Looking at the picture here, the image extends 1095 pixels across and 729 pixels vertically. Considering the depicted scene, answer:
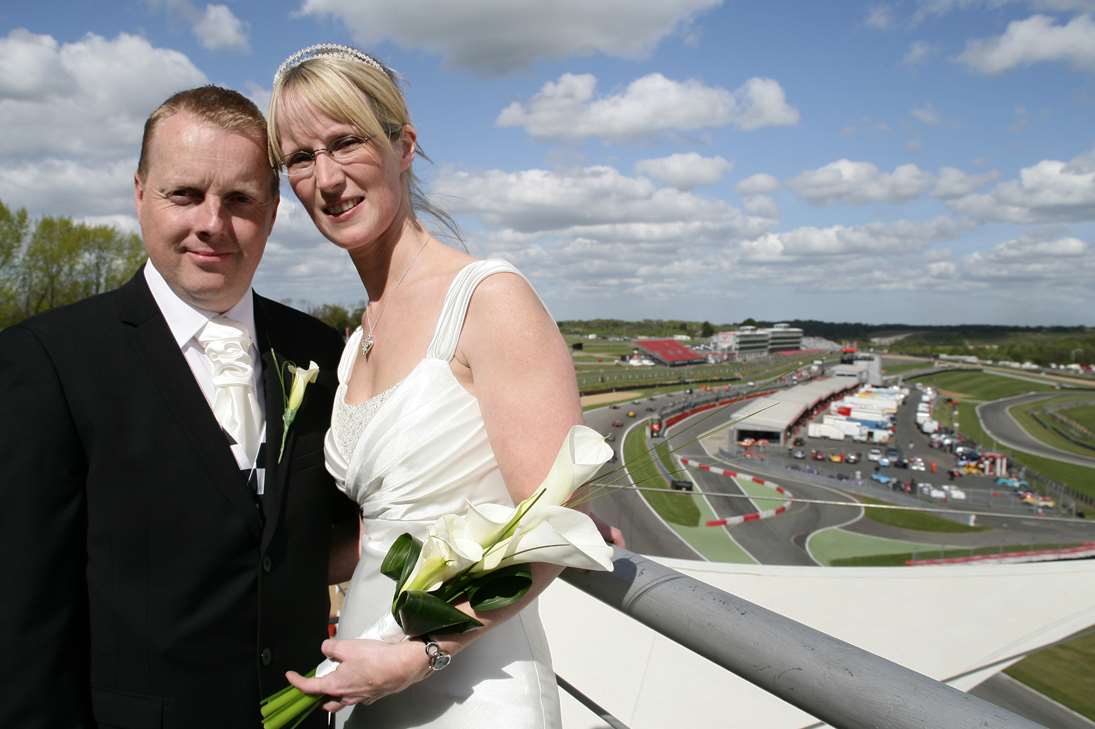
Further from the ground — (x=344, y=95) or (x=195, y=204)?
(x=344, y=95)

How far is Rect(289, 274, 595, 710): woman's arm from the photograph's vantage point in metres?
1.58

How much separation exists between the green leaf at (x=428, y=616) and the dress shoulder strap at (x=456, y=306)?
61 cm

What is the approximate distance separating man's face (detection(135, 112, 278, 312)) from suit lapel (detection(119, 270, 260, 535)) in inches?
5.7

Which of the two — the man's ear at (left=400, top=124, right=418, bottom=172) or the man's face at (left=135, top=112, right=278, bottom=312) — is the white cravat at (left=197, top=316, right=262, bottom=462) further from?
the man's ear at (left=400, top=124, right=418, bottom=172)

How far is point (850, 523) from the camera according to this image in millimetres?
40906

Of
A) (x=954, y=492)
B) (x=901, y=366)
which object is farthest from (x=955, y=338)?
(x=954, y=492)

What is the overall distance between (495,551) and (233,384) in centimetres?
93

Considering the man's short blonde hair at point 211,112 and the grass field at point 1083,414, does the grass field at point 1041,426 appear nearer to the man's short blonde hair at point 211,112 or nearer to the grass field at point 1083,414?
the grass field at point 1083,414

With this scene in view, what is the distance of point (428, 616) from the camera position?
153 cm

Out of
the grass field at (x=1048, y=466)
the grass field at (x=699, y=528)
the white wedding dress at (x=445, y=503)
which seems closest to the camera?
the white wedding dress at (x=445, y=503)

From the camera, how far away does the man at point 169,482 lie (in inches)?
62.8

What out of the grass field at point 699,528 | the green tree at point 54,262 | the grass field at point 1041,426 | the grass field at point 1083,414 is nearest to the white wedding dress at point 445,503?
the grass field at point 699,528

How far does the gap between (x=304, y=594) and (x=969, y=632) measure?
6404 millimetres

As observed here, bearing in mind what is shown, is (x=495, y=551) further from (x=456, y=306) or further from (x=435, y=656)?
(x=456, y=306)
